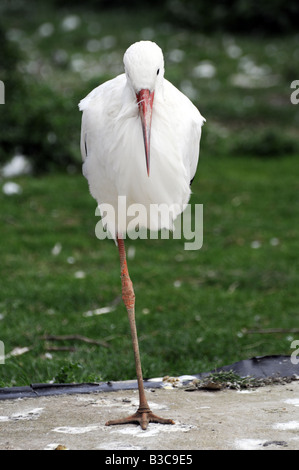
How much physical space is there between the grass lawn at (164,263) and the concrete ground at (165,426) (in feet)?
1.56

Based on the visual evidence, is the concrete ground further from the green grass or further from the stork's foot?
the green grass

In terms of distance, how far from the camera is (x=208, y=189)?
884 centimetres

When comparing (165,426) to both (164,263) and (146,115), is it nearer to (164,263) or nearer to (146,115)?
(146,115)

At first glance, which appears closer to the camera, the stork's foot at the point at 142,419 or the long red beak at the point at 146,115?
the long red beak at the point at 146,115

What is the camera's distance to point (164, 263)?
710cm

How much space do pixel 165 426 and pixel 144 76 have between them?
1.57 metres

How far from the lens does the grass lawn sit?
5.47 m

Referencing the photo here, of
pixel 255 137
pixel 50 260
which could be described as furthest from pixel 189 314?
pixel 255 137

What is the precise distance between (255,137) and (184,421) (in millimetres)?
7058

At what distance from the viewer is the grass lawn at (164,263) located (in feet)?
17.9

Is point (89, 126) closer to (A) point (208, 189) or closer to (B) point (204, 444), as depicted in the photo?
(B) point (204, 444)
